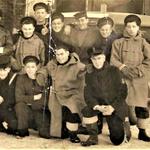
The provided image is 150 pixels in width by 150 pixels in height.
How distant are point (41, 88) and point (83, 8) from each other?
663mm

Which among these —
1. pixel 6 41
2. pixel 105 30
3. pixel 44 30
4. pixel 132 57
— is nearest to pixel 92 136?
pixel 132 57

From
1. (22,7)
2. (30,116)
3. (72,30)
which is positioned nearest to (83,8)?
(72,30)

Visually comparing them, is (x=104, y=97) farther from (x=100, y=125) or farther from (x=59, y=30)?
(x=59, y=30)

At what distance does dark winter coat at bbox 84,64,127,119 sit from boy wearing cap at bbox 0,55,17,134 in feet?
1.74

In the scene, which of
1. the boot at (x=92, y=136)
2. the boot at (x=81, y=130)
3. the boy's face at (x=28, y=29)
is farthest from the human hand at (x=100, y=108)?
the boy's face at (x=28, y=29)

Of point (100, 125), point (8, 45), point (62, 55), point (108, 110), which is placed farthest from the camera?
point (8, 45)

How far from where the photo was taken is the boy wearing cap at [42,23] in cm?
260

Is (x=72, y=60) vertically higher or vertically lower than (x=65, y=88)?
higher

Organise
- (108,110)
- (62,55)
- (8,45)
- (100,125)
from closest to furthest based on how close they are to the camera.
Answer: (108,110)
(62,55)
(100,125)
(8,45)

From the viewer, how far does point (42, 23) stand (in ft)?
8.60

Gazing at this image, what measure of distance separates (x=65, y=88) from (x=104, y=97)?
0.91 ft

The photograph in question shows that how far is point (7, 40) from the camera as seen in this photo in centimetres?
265

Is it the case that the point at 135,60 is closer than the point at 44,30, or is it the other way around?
the point at 135,60

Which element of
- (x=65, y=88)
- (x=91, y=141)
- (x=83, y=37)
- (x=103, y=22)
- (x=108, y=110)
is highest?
(x=103, y=22)
